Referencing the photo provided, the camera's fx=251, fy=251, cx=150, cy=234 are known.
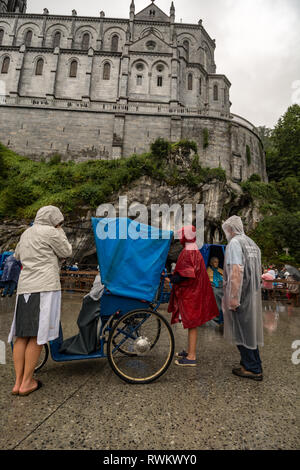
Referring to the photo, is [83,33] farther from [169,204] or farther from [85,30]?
[169,204]

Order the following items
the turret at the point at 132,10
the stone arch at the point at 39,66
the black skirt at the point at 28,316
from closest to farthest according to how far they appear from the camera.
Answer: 1. the black skirt at the point at 28,316
2. the stone arch at the point at 39,66
3. the turret at the point at 132,10

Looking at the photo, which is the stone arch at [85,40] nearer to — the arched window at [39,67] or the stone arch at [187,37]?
the arched window at [39,67]

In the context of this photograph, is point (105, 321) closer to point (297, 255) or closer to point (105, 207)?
point (105, 207)

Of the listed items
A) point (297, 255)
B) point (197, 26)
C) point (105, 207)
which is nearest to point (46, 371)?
point (105, 207)

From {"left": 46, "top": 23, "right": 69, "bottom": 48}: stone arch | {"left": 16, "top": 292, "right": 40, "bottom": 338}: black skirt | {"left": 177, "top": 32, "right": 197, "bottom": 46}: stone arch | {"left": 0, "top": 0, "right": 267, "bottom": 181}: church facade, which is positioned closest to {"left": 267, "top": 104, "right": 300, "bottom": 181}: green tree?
{"left": 0, "top": 0, "right": 267, "bottom": 181}: church facade

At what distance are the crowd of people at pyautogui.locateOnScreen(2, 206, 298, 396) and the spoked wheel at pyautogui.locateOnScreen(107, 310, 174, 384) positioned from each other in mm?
379

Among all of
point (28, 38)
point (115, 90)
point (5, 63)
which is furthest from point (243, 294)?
point (28, 38)

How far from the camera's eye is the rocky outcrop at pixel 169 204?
17.5 metres

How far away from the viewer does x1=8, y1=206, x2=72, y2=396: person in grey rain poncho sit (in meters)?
2.59

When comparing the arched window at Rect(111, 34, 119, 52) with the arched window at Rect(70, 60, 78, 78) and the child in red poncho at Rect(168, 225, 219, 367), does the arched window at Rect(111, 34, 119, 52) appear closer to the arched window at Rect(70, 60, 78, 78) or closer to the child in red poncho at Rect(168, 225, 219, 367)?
the arched window at Rect(70, 60, 78, 78)

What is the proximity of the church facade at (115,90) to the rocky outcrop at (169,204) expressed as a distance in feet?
14.6

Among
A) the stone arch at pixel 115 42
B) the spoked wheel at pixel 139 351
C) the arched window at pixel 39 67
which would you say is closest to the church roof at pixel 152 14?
the stone arch at pixel 115 42
